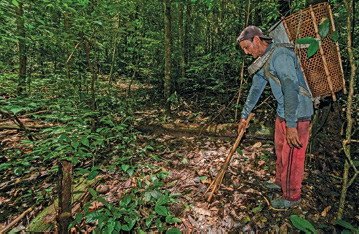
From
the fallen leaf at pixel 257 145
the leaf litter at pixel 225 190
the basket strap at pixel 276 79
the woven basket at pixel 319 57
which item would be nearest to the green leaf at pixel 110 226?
the leaf litter at pixel 225 190

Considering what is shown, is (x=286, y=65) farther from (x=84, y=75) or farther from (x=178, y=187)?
(x=84, y=75)

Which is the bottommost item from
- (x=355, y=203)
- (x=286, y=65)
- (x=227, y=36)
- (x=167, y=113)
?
(x=355, y=203)

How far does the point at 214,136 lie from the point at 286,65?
265 centimetres

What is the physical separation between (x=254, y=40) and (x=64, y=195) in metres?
3.08

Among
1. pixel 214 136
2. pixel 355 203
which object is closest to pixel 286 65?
pixel 355 203

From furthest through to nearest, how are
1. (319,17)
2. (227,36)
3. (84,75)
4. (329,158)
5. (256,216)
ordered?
1. (227,36)
2. (84,75)
3. (329,158)
4. (256,216)
5. (319,17)

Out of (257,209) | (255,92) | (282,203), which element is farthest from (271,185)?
(255,92)

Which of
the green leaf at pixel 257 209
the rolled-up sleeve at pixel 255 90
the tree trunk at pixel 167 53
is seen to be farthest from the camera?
the tree trunk at pixel 167 53

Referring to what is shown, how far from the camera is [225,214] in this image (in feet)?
8.53

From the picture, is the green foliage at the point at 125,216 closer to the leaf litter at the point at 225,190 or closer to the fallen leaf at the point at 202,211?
the leaf litter at the point at 225,190

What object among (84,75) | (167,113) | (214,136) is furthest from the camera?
(84,75)

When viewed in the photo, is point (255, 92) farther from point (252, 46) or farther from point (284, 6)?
point (284, 6)

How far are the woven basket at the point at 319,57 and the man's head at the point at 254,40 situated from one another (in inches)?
11.8

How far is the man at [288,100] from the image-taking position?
2156 millimetres
